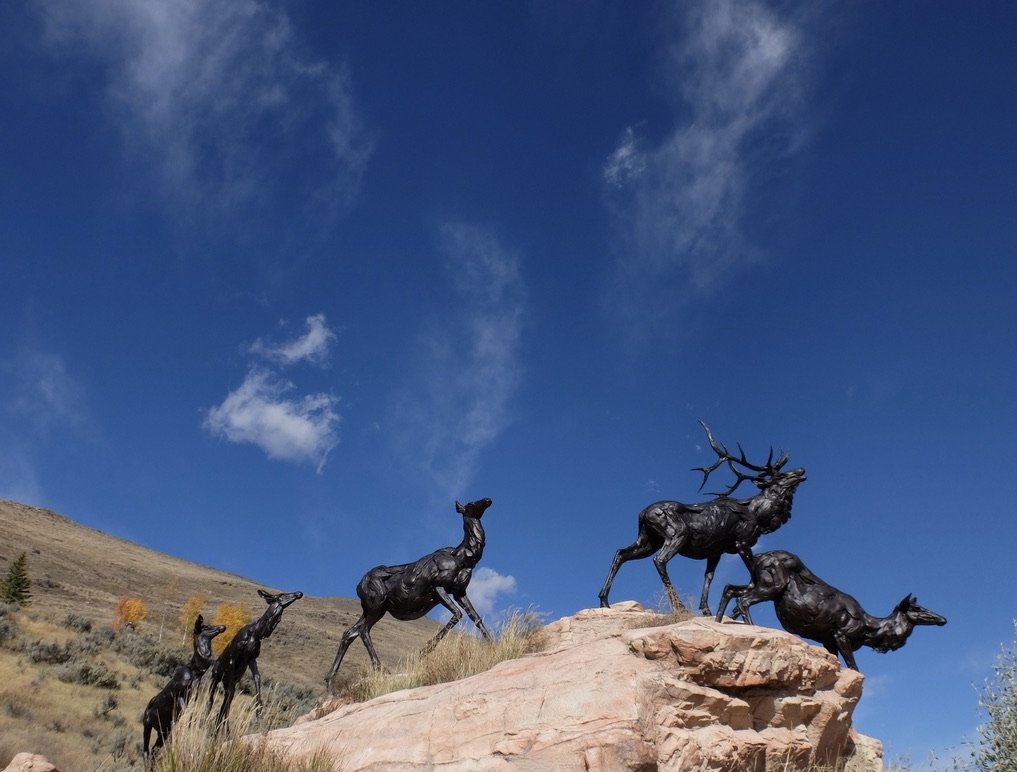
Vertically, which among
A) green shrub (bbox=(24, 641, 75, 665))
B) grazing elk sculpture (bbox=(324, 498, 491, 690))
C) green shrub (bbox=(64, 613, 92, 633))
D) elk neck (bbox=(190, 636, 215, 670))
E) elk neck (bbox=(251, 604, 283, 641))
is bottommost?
elk neck (bbox=(190, 636, 215, 670))

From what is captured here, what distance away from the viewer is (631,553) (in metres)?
13.5

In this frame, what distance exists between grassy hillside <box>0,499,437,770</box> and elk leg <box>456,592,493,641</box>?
1120 mm

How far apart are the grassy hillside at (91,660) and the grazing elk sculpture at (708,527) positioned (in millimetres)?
4112

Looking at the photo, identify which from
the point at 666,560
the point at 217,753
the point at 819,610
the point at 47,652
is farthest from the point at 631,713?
the point at 47,652

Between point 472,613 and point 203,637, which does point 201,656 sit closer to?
point 203,637

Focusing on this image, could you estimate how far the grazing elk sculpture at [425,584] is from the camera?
13297mm

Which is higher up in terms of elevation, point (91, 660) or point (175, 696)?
point (91, 660)

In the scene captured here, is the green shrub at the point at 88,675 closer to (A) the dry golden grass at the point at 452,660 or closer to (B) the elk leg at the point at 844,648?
(A) the dry golden grass at the point at 452,660

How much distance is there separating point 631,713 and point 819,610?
4570 millimetres

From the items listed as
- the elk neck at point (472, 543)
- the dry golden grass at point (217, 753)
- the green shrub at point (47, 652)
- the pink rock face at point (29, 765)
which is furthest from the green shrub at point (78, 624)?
the dry golden grass at point (217, 753)

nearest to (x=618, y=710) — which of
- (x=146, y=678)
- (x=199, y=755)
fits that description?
(x=199, y=755)

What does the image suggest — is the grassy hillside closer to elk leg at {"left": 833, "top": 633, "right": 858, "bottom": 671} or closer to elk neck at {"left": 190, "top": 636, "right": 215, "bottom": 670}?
elk neck at {"left": 190, "top": 636, "right": 215, "bottom": 670}

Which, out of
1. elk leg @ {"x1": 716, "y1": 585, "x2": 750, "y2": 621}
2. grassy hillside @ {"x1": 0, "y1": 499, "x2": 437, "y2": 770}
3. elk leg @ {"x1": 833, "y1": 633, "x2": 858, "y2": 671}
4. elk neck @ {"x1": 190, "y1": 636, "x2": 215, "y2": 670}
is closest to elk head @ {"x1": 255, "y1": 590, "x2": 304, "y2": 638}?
elk neck @ {"x1": 190, "y1": 636, "x2": 215, "y2": 670}

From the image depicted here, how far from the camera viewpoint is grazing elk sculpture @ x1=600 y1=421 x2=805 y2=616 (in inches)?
513
